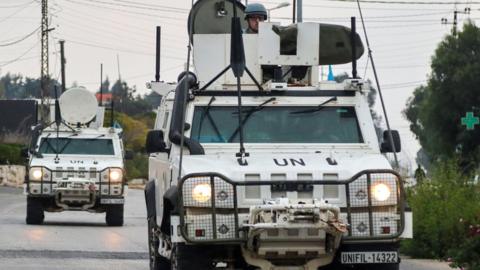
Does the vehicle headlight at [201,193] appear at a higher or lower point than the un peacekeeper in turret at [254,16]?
lower

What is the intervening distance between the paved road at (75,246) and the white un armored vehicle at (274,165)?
10.2 ft

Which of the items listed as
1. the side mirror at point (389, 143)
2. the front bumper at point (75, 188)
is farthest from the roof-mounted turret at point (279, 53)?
the front bumper at point (75, 188)

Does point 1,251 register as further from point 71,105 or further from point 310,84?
point 71,105

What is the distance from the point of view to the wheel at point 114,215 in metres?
29.7

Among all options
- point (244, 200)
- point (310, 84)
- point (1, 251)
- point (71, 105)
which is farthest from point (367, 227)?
point (71, 105)

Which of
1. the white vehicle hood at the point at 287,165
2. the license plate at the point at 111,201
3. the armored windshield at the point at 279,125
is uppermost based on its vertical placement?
the armored windshield at the point at 279,125

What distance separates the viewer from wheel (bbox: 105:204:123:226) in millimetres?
29734

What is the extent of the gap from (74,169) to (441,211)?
1036 centimetres

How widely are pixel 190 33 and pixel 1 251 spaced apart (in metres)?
6.03

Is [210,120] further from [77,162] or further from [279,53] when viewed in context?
[77,162]

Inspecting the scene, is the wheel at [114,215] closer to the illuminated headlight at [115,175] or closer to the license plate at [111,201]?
the license plate at [111,201]

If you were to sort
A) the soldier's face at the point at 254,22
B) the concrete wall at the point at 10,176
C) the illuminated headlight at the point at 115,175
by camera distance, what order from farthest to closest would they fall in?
the concrete wall at the point at 10,176
the illuminated headlight at the point at 115,175
the soldier's face at the point at 254,22

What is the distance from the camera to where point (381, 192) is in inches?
484

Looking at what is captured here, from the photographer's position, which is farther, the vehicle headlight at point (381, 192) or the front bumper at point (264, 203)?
the vehicle headlight at point (381, 192)
